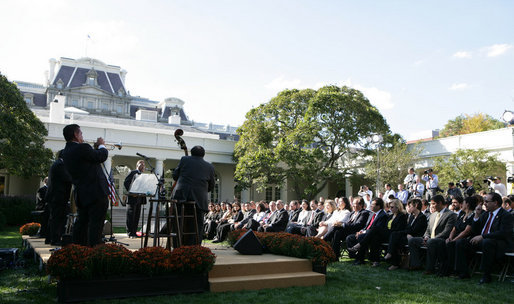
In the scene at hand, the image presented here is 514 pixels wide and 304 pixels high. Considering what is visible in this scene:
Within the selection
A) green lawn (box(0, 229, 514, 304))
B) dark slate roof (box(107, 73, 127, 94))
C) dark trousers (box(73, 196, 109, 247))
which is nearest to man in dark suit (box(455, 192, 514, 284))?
green lawn (box(0, 229, 514, 304))

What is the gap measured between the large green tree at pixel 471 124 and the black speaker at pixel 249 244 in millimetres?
46141

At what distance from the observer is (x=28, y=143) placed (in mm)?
20219

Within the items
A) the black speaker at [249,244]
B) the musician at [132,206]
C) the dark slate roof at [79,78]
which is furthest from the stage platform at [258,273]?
the dark slate roof at [79,78]

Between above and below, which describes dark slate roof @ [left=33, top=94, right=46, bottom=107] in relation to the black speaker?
above

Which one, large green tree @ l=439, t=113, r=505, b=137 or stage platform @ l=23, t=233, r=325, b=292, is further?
large green tree @ l=439, t=113, r=505, b=137

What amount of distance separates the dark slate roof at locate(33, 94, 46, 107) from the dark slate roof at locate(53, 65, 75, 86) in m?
2.85

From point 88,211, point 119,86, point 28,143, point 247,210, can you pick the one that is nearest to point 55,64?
point 119,86

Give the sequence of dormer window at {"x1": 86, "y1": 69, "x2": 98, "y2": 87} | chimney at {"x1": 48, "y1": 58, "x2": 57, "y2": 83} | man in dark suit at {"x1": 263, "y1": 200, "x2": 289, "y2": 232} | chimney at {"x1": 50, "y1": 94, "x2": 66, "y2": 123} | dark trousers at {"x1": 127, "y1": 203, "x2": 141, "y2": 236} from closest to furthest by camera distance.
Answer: dark trousers at {"x1": 127, "y1": 203, "x2": 141, "y2": 236}
man in dark suit at {"x1": 263, "y1": 200, "x2": 289, "y2": 232}
chimney at {"x1": 50, "y1": 94, "x2": 66, "y2": 123}
chimney at {"x1": 48, "y1": 58, "x2": 57, "y2": 83}
dormer window at {"x1": 86, "y1": 69, "x2": 98, "y2": 87}

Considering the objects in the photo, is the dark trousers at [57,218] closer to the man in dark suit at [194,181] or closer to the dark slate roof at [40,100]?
the man in dark suit at [194,181]

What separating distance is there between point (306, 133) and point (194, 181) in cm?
1886

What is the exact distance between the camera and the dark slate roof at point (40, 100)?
5466cm

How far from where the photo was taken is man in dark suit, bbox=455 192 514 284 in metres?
6.80

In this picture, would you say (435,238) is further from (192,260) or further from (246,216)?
(246,216)

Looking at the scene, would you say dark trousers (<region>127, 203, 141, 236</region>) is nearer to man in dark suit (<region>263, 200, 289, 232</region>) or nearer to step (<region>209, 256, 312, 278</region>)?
man in dark suit (<region>263, 200, 289, 232</region>)
